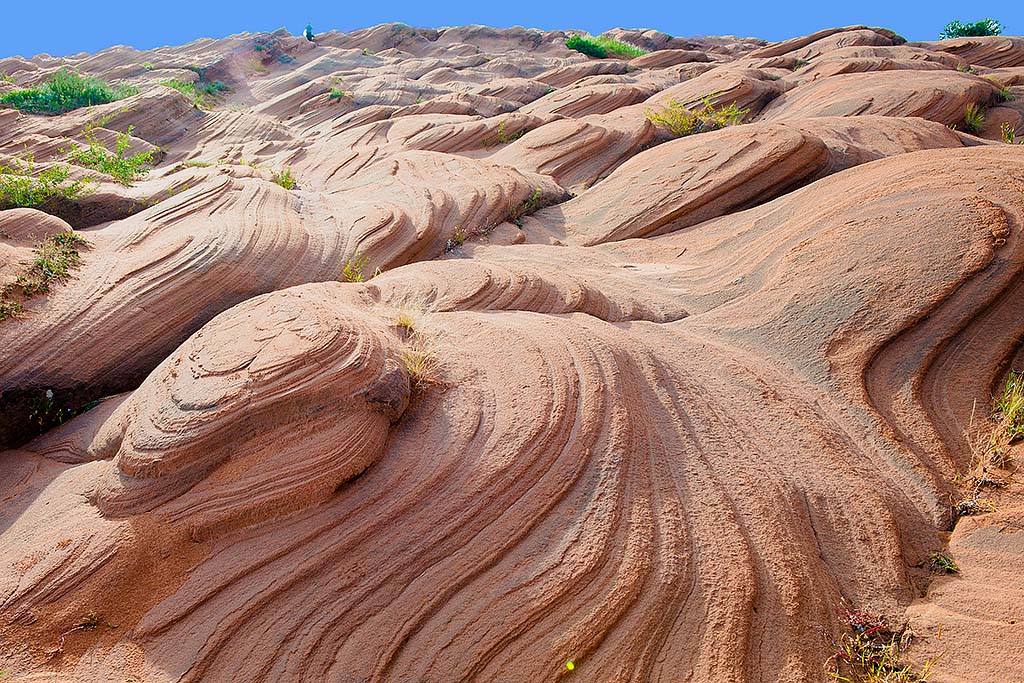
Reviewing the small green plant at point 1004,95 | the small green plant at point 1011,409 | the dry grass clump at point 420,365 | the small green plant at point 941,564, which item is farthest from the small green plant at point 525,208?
the small green plant at point 1004,95

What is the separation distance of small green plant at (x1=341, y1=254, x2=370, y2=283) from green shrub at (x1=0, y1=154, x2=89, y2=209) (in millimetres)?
3282

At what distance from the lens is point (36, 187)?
641 centimetres

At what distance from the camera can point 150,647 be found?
277 cm

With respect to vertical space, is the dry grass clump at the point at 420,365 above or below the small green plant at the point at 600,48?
below

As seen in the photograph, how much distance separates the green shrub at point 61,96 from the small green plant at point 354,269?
14.6 metres

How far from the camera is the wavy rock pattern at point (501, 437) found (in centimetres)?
284

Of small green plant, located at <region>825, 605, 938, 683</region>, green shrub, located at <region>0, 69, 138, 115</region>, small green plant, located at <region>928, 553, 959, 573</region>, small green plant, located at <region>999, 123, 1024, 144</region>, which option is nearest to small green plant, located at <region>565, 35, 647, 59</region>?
green shrub, located at <region>0, 69, 138, 115</region>

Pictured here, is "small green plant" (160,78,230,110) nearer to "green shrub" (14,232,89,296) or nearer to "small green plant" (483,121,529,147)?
"small green plant" (483,121,529,147)

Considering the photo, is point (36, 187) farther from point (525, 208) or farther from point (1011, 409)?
point (1011, 409)

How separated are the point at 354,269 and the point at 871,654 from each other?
5208 millimetres

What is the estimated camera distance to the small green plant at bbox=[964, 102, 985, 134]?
10.6 m

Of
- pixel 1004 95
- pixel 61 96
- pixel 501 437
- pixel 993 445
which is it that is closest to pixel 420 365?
pixel 501 437

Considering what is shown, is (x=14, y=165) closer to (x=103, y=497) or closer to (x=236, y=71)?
(x=103, y=497)

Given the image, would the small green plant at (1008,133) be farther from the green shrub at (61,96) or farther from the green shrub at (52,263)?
the green shrub at (61,96)
